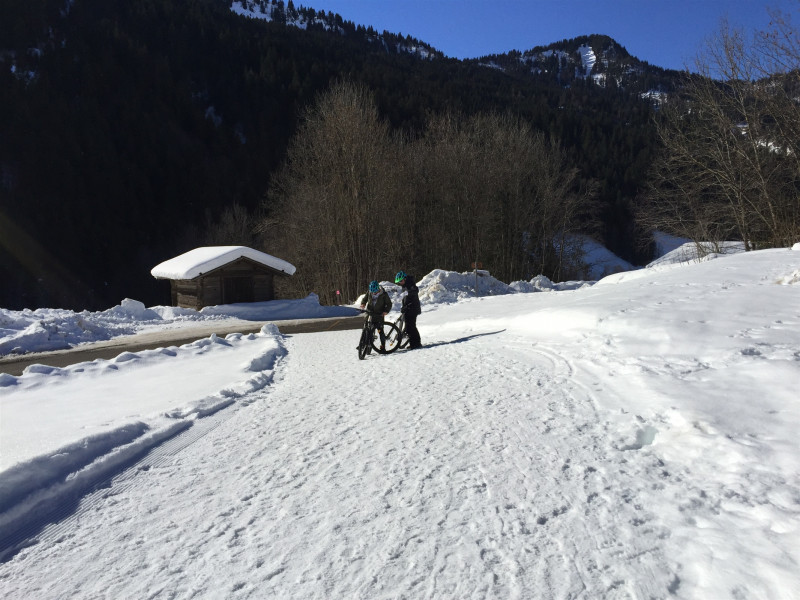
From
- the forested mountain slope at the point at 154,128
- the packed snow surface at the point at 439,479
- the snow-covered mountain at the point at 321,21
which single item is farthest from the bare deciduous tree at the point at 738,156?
the snow-covered mountain at the point at 321,21

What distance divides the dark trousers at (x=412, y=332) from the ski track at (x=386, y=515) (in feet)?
19.8

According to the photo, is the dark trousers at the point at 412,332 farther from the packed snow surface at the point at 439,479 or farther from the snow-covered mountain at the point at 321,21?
the snow-covered mountain at the point at 321,21

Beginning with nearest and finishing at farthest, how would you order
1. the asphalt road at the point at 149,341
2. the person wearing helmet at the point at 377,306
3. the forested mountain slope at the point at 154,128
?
Answer: 1. the person wearing helmet at the point at 377,306
2. the asphalt road at the point at 149,341
3. the forested mountain slope at the point at 154,128

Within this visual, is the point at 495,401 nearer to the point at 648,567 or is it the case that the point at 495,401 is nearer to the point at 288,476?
the point at 288,476

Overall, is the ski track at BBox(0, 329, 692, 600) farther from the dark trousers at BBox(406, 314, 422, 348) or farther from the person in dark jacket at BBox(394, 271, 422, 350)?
the dark trousers at BBox(406, 314, 422, 348)

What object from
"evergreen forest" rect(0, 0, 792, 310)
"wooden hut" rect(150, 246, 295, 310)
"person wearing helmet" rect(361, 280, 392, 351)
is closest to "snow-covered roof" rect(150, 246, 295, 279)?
"wooden hut" rect(150, 246, 295, 310)

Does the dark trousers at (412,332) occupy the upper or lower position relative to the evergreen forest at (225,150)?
lower

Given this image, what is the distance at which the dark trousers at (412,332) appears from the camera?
1231cm

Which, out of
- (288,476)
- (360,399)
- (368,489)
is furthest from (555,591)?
(360,399)

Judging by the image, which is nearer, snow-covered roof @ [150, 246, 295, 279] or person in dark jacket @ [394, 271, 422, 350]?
person in dark jacket @ [394, 271, 422, 350]

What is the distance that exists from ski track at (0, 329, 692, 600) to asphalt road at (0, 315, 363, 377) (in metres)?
11.2

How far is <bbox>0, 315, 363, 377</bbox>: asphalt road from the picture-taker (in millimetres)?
14383

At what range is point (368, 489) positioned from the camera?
399cm

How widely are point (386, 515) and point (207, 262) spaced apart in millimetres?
24623
